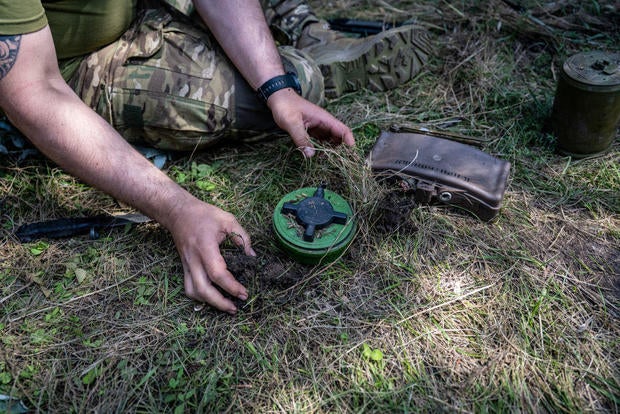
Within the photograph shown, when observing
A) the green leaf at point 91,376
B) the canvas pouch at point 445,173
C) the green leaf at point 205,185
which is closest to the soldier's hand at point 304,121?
the canvas pouch at point 445,173

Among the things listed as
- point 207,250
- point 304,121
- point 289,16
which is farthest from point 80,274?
point 289,16

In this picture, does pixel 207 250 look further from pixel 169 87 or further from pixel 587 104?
pixel 587 104

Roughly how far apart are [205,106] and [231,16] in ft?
1.61

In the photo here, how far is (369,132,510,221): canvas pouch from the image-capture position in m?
2.31

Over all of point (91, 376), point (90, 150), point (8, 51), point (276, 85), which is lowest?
point (91, 376)

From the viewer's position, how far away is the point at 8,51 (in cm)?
192

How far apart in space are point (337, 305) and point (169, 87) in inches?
53.4

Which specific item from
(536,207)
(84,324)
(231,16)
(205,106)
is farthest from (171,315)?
(536,207)

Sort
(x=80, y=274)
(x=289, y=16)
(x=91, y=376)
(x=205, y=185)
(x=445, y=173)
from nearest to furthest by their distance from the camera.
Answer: (x=91, y=376) < (x=80, y=274) < (x=445, y=173) < (x=205, y=185) < (x=289, y=16)

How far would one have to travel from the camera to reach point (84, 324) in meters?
2.02

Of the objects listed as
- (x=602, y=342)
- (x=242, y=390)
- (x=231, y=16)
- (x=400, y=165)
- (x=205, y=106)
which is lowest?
(x=602, y=342)

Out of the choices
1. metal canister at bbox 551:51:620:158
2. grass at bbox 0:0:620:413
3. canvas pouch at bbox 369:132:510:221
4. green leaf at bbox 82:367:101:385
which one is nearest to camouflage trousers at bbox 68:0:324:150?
grass at bbox 0:0:620:413

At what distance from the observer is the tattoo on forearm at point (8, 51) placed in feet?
6.26

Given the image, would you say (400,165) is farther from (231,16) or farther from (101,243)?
(101,243)
